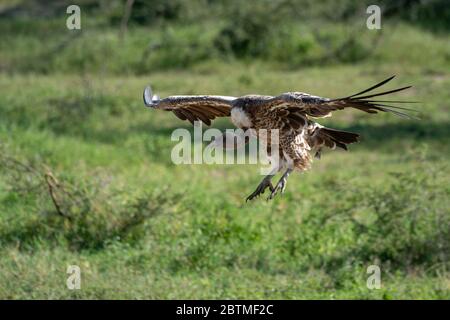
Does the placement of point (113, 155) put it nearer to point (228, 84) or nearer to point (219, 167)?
point (219, 167)

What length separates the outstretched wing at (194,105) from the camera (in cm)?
714

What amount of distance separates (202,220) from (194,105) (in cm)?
341

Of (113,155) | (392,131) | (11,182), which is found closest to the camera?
(11,182)

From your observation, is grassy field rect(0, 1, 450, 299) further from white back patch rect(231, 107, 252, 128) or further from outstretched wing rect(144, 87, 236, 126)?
white back patch rect(231, 107, 252, 128)

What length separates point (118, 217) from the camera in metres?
10.2

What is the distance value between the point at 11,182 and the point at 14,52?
924 cm

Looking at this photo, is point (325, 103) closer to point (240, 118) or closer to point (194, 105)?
point (240, 118)

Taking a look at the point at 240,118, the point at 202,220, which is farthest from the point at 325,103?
the point at 202,220

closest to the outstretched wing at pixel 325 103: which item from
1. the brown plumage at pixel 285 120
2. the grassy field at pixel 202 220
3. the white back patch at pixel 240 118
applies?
the brown plumage at pixel 285 120

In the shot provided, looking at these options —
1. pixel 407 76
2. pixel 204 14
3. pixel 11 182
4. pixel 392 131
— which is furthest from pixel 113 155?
pixel 204 14

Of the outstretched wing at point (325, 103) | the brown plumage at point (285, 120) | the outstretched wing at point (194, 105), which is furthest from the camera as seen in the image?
the outstretched wing at point (194, 105)

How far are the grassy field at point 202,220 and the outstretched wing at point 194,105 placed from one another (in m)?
A: 1.88

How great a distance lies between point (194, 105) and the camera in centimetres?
732

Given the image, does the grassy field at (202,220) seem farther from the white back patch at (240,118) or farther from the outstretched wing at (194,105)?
the white back patch at (240,118)
